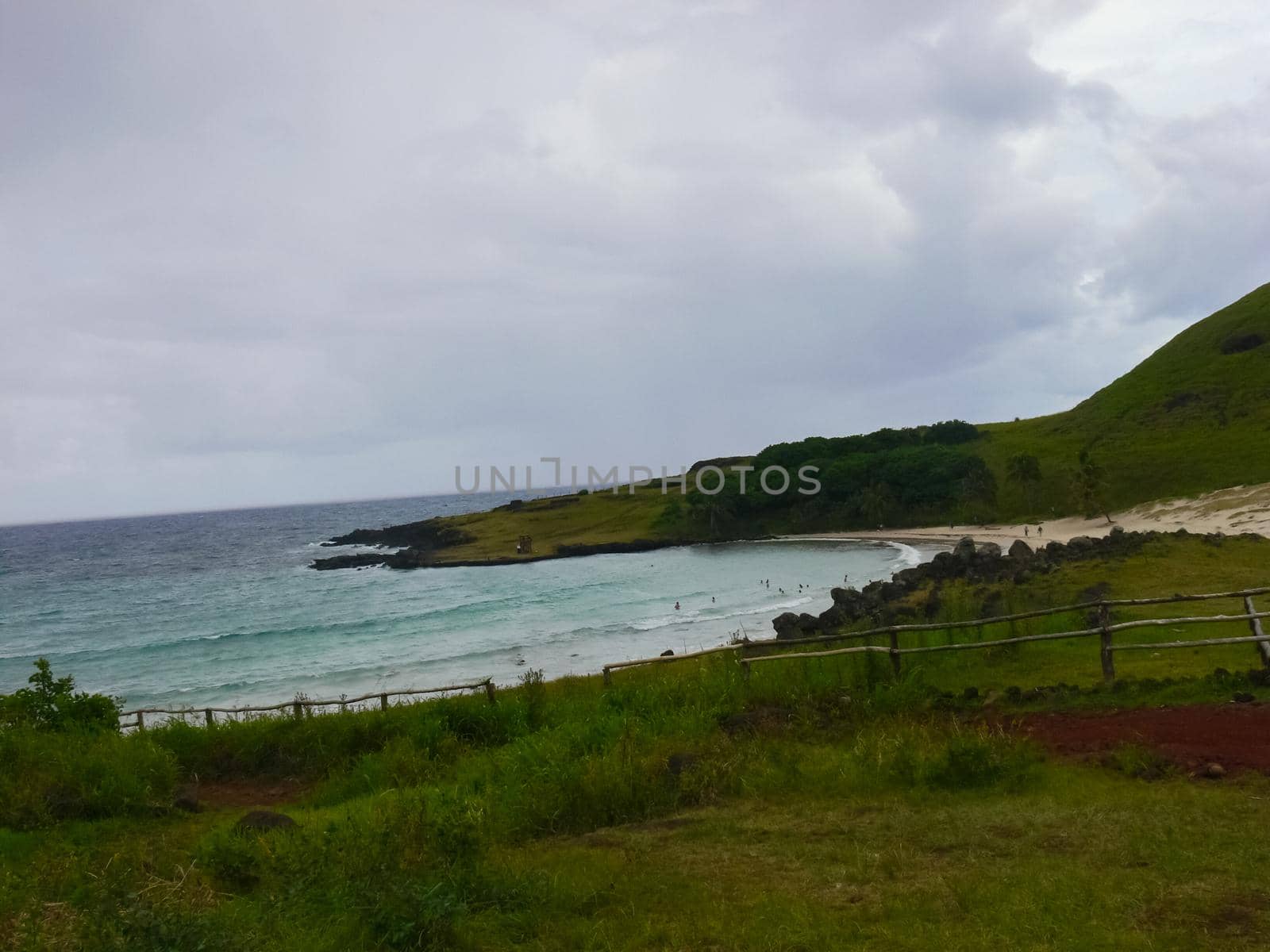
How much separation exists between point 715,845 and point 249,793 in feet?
28.3

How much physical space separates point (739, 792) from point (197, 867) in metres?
5.65

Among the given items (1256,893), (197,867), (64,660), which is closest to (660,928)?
(1256,893)

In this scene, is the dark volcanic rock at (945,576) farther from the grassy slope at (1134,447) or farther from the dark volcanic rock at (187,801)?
the grassy slope at (1134,447)

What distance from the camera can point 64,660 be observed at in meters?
39.5

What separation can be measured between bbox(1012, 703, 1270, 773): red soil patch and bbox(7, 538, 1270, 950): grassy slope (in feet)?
1.78

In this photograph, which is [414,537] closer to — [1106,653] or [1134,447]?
[1134,447]

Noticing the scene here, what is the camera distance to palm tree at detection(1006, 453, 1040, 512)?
71062mm

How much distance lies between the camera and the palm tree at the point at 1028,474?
233ft

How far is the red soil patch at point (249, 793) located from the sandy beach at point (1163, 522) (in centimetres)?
4042

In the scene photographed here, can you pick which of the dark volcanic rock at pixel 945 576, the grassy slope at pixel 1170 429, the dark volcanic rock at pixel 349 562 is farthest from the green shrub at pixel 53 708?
the dark volcanic rock at pixel 349 562

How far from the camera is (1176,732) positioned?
9.06 metres

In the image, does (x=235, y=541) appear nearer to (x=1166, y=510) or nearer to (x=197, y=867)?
(x=1166, y=510)

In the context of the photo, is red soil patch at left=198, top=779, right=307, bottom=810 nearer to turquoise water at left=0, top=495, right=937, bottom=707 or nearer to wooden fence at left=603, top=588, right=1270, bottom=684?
wooden fence at left=603, top=588, right=1270, bottom=684

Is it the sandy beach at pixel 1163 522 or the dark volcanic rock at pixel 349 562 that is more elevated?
the sandy beach at pixel 1163 522
